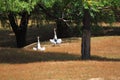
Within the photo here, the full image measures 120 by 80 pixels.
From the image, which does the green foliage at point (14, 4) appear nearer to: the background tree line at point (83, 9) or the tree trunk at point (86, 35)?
the background tree line at point (83, 9)

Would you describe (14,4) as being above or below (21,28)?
above

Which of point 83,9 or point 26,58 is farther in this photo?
point 26,58

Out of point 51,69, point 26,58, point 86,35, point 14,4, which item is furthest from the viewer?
point 26,58

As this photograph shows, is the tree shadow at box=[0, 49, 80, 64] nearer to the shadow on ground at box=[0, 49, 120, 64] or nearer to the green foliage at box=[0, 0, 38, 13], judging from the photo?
the shadow on ground at box=[0, 49, 120, 64]

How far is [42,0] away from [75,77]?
4521 mm

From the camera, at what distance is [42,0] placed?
57.5ft

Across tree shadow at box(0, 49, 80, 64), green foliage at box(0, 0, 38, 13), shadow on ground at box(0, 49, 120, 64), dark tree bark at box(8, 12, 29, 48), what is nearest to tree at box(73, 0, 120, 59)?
shadow on ground at box(0, 49, 120, 64)

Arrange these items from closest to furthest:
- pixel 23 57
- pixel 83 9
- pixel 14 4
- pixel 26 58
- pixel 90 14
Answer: pixel 14 4, pixel 83 9, pixel 90 14, pixel 26 58, pixel 23 57

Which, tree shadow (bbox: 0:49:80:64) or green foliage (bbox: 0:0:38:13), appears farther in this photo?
tree shadow (bbox: 0:49:80:64)

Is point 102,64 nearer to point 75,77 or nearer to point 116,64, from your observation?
point 116,64

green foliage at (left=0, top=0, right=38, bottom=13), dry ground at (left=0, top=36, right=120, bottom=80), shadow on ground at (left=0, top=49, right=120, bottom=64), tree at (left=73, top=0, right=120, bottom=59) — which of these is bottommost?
shadow on ground at (left=0, top=49, right=120, bottom=64)

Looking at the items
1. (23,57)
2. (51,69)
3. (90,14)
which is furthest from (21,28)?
(51,69)

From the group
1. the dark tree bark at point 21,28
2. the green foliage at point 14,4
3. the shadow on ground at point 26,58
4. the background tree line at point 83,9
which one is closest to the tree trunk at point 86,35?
the background tree line at point 83,9

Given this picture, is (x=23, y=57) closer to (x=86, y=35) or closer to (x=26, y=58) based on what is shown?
(x=26, y=58)
